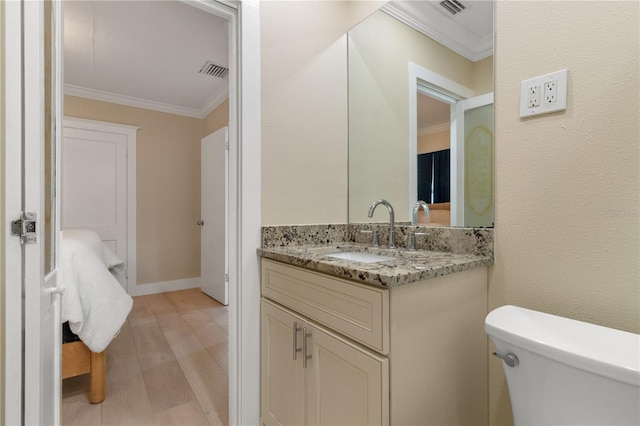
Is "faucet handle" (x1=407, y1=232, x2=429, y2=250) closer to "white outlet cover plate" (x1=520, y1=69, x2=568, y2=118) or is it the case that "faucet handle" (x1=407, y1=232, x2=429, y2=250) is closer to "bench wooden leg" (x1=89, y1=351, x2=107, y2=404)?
"white outlet cover plate" (x1=520, y1=69, x2=568, y2=118)

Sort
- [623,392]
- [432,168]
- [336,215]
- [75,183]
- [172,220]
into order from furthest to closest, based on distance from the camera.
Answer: [172,220]
[75,183]
[336,215]
[432,168]
[623,392]

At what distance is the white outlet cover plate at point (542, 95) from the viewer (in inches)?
37.9

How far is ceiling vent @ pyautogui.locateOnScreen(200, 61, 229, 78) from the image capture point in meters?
2.88

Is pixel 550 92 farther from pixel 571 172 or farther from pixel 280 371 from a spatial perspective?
pixel 280 371

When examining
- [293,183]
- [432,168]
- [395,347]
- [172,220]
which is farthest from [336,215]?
[172,220]

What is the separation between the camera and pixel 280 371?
1.26m

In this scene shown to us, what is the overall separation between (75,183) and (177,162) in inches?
43.5

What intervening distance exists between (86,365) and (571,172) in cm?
236

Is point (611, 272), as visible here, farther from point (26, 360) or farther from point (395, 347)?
point (26, 360)

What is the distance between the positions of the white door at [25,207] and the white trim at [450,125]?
141 cm

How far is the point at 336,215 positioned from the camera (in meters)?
1.71

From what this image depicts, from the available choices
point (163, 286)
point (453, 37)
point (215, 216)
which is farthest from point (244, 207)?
point (163, 286)

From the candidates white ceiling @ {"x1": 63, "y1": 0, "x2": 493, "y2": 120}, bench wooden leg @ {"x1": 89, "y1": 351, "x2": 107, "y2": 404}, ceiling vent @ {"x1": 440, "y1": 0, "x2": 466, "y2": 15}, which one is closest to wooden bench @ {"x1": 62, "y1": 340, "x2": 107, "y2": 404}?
bench wooden leg @ {"x1": 89, "y1": 351, "x2": 107, "y2": 404}

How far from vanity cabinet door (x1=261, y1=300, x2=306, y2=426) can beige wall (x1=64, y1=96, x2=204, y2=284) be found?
307 cm
